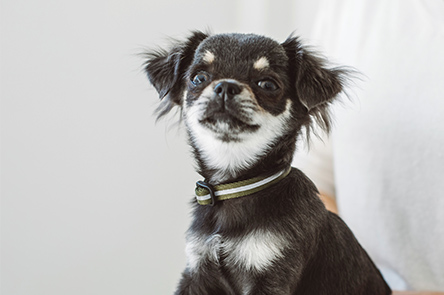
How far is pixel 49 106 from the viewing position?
5.47 ft

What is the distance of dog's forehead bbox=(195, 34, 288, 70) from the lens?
1.04 meters

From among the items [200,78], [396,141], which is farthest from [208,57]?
[396,141]

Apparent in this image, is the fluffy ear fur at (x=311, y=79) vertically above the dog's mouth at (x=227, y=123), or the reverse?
the fluffy ear fur at (x=311, y=79)

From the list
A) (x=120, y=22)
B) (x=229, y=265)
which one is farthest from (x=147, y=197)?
(x=229, y=265)

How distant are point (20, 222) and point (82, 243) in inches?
12.0

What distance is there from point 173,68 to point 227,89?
262mm

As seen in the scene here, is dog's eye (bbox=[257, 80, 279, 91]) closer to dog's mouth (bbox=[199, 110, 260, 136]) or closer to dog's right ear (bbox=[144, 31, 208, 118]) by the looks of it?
dog's mouth (bbox=[199, 110, 260, 136])

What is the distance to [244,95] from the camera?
98cm

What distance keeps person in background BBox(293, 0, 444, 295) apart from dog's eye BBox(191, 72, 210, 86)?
29.8 inches

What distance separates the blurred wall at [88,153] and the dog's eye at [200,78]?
31cm

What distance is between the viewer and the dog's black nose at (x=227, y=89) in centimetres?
97

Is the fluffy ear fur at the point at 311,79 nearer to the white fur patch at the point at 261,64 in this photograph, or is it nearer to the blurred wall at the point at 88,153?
the white fur patch at the point at 261,64

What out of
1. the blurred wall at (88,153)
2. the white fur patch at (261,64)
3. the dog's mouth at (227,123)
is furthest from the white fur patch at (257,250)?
the blurred wall at (88,153)

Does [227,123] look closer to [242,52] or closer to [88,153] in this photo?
[242,52]
